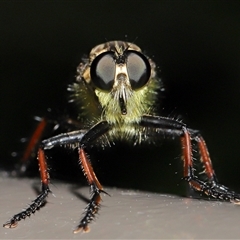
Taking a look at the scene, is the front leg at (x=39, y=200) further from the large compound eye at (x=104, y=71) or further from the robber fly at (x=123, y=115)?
the large compound eye at (x=104, y=71)

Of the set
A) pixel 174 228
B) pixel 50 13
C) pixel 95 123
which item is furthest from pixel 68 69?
pixel 174 228

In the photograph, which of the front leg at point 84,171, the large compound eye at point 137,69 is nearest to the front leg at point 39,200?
the front leg at point 84,171

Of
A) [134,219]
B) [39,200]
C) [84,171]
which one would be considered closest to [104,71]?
[84,171]

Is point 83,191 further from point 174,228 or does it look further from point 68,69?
point 68,69

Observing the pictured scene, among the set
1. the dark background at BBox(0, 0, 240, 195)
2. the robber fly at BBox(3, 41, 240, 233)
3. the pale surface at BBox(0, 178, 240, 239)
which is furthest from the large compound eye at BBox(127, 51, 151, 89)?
the dark background at BBox(0, 0, 240, 195)

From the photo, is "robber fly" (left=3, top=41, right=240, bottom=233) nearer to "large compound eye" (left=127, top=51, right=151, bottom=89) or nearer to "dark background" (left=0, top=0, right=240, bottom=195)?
"large compound eye" (left=127, top=51, right=151, bottom=89)

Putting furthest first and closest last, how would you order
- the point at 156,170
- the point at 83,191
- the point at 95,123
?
the point at 156,170 < the point at 95,123 < the point at 83,191
